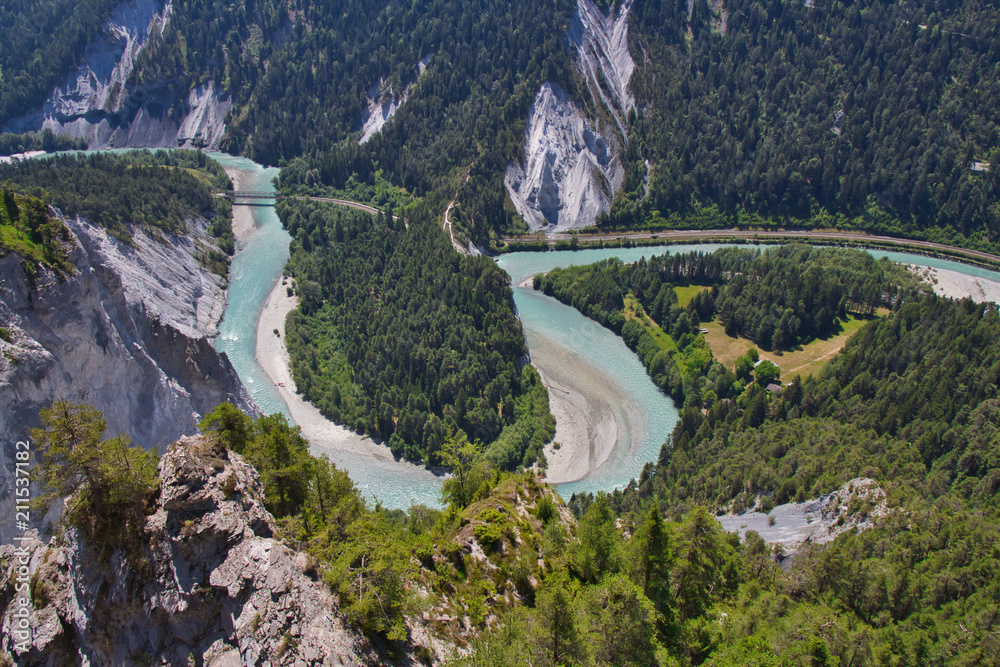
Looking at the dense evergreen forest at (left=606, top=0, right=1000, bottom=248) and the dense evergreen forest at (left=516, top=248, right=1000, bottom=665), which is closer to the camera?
the dense evergreen forest at (left=516, top=248, right=1000, bottom=665)

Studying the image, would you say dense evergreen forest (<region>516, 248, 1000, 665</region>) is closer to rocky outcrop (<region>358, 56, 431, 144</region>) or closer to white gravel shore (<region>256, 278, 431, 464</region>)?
white gravel shore (<region>256, 278, 431, 464</region>)

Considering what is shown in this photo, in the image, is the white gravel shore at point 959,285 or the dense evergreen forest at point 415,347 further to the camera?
the white gravel shore at point 959,285

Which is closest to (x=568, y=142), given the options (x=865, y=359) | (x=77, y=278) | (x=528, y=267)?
(x=528, y=267)

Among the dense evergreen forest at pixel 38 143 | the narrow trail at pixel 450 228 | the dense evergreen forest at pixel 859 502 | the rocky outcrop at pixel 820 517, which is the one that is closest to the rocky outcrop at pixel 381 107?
the narrow trail at pixel 450 228

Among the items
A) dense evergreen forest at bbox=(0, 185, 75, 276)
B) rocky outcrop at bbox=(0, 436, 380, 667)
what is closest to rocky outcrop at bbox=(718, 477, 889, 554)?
rocky outcrop at bbox=(0, 436, 380, 667)

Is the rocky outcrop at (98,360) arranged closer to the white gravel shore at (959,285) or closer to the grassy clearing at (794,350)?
the grassy clearing at (794,350)
